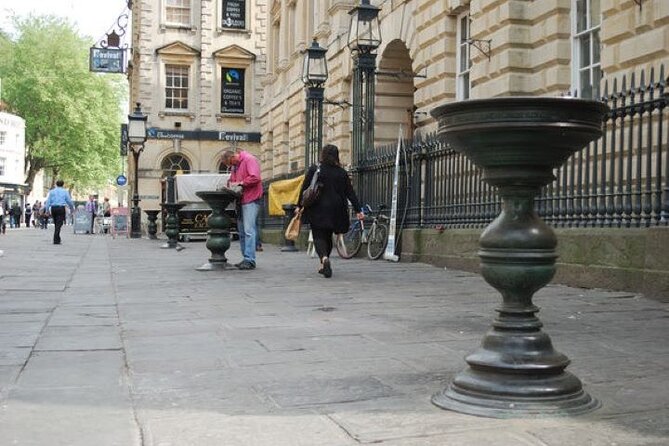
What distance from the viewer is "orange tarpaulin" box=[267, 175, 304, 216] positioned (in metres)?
18.2

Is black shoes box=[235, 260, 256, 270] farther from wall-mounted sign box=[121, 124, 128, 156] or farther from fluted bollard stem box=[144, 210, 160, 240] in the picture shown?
wall-mounted sign box=[121, 124, 128, 156]

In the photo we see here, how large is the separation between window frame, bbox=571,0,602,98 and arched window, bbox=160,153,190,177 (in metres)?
31.4

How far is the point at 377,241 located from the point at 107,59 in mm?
18087

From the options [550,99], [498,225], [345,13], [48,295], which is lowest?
[48,295]

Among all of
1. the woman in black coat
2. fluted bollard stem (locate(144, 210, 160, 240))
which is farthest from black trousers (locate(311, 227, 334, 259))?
fluted bollard stem (locate(144, 210, 160, 240))

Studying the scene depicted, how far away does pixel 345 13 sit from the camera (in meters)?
22.6

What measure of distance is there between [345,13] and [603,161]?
15706mm

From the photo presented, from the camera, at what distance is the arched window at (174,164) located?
42031 millimetres

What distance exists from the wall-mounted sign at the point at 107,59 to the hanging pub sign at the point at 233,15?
15.1m

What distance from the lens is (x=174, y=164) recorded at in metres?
42.2

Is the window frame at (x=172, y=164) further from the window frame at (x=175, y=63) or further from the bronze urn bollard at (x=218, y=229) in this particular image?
the bronze urn bollard at (x=218, y=229)

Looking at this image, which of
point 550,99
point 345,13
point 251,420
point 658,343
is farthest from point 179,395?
point 345,13

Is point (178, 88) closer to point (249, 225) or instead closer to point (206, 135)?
point (206, 135)

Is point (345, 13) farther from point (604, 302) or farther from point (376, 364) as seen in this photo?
point (376, 364)
